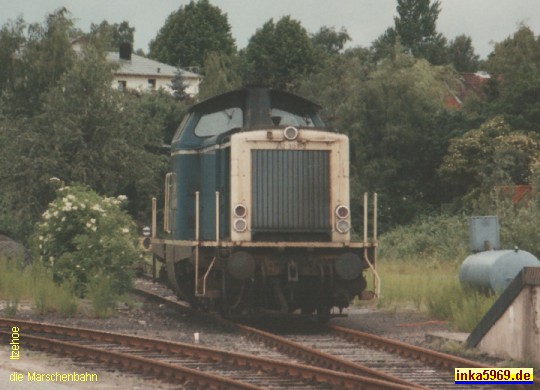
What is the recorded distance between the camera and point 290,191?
52.8 feet

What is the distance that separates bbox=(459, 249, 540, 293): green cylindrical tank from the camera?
53.7 feet

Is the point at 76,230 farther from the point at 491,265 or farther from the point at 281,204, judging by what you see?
the point at 491,265

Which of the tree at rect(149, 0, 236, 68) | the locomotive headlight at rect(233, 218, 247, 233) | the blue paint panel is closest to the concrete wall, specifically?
the locomotive headlight at rect(233, 218, 247, 233)

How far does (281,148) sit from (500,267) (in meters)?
3.59

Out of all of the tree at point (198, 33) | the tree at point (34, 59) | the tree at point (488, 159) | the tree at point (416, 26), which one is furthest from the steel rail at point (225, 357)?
the tree at point (416, 26)

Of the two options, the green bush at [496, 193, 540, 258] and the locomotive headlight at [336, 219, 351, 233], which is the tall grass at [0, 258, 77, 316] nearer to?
the locomotive headlight at [336, 219, 351, 233]

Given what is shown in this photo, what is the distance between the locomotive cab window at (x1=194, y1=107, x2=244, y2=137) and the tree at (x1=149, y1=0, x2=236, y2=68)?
8103 centimetres

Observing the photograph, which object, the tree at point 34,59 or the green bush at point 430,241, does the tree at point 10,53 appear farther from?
the green bush at point 430,241

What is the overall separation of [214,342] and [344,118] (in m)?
37.8

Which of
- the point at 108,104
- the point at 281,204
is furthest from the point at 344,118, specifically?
the point at 281,204

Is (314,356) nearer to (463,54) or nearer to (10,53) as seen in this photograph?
(10,53)

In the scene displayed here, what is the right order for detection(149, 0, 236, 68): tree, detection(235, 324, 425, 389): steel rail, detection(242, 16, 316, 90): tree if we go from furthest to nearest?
detection(149, 0, 236, 68): tree
detection(242, 16, 316, 90): tree
detection(235, 324, 425, 389): steel rail

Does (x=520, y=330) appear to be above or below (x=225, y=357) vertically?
above

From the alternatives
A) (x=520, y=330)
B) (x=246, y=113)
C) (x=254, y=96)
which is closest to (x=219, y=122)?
(x=246, y=113)
